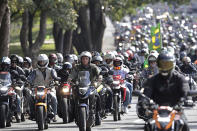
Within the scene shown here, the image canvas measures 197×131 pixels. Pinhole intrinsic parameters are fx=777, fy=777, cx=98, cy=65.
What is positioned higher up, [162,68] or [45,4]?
[45,4]

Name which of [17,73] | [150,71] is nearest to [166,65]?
[150,71]

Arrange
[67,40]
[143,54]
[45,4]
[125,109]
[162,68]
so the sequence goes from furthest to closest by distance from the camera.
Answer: [67,40]
[45,4]
[143,54]
[125,109]
[162,68]

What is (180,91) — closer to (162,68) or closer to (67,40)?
(162,68)

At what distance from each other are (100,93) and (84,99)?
7.00 ft

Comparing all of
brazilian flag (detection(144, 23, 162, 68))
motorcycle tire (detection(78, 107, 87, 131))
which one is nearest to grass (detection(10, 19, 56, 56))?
brazilian flag (detection(144, 23, 162, 68))

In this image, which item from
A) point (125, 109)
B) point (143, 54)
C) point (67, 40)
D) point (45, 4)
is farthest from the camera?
point (67, 40)

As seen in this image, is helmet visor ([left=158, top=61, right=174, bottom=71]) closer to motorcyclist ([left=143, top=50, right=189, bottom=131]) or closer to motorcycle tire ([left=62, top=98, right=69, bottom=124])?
Answer: motorcyclist ([left=143, top=50, right=189, bottom=131])

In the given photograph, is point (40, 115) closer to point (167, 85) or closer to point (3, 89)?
point (3, 89)

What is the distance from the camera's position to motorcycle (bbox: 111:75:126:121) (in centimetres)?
1819

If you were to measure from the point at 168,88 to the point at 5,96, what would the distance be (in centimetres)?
707

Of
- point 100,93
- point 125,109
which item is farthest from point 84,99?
point 125,109

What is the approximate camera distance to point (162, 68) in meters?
10.4

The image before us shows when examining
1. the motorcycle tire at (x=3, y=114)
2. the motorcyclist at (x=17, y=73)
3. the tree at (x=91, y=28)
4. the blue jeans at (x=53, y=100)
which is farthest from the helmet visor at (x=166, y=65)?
the tree at (x=91, y=28)

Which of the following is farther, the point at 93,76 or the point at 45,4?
the point at 45,4
